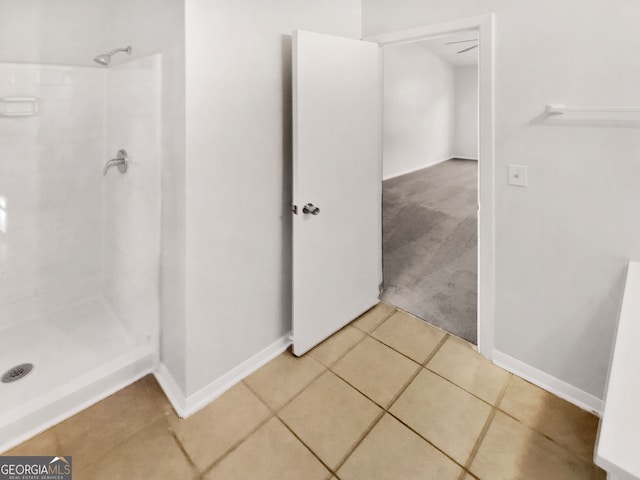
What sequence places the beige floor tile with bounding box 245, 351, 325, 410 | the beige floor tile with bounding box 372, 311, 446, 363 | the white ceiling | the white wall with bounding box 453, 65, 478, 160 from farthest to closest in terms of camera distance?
1. the white wall with bounding box 453, 65, 478, 160
2. the white ceiling
3. the beige floor tile with bounding box 372, 311, 446, 363
4. the beige floor tile with bounding box 245, 351, 325, 410

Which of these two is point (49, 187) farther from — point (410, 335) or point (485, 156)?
point (485, 156)

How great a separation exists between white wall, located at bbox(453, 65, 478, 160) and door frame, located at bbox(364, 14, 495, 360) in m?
7.94

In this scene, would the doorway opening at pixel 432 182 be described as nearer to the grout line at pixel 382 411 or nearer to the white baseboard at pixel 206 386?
the grout line at pixel 382 411

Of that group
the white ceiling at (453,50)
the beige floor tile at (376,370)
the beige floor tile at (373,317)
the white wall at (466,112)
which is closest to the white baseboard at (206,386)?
the beige floor tile at (376,370)

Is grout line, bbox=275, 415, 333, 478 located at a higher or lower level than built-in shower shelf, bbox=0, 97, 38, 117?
lower

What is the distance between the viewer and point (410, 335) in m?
2.20

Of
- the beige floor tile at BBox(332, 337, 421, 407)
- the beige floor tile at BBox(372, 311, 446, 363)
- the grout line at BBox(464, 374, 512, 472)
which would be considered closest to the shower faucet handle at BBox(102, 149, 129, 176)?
the beige floor tile at BBox(332, 337, 421, 407)

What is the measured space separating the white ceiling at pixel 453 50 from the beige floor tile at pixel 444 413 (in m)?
5.88

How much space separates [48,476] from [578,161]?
2591 mm

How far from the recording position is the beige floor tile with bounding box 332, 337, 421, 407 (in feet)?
5.77

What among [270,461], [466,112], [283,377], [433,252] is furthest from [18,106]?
[466,112]

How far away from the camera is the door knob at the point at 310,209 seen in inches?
72.2

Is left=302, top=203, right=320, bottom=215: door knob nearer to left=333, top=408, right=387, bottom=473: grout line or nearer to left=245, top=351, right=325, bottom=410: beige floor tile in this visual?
left=245, top=351, right=325, bottom=410: beige floor tile

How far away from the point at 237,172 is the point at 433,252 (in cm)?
246
